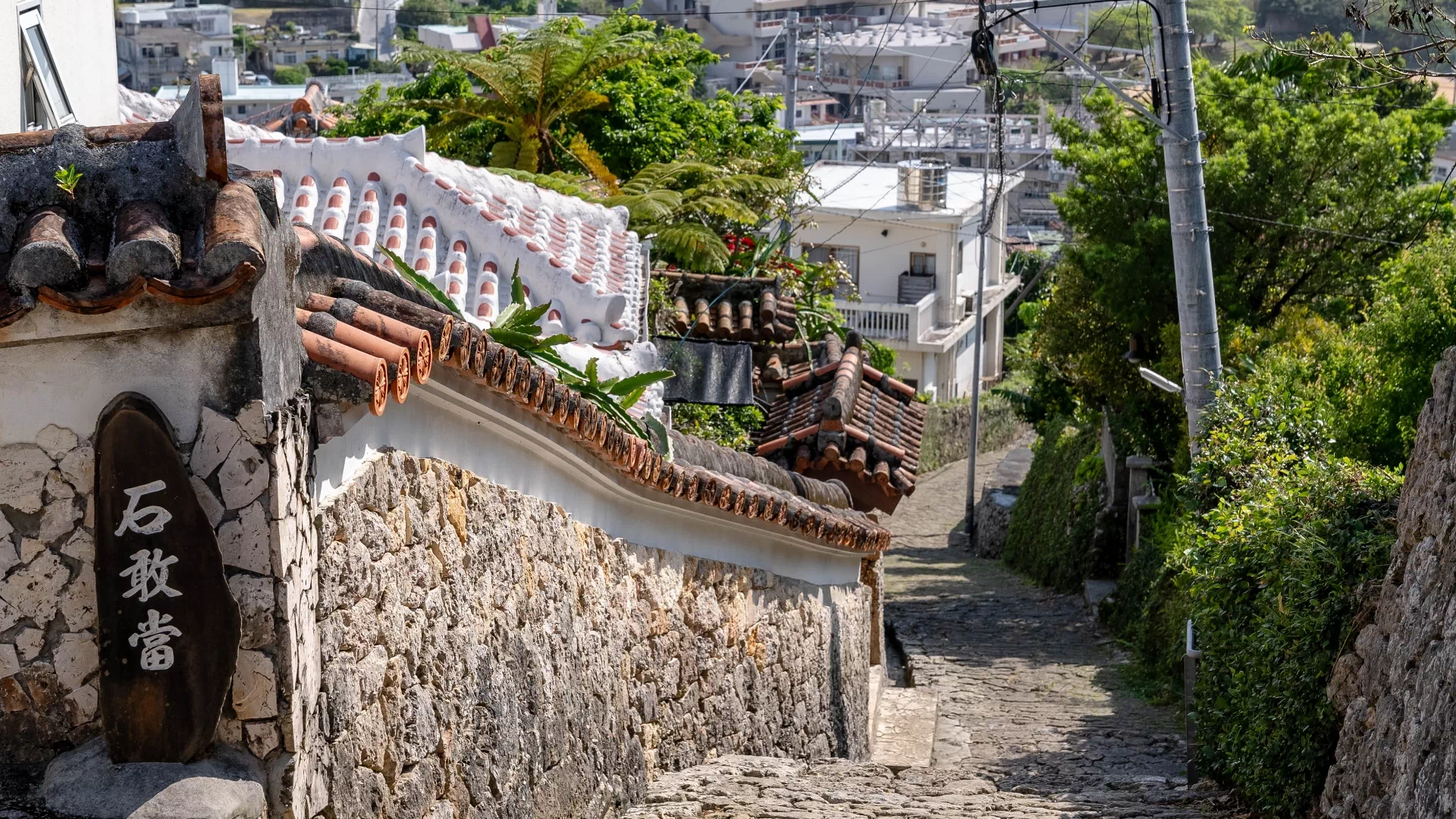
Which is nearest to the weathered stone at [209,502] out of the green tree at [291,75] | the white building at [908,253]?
the white building at [908,253]

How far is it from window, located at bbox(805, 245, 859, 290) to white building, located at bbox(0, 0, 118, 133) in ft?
93.0

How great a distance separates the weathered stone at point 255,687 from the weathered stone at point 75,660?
374mm

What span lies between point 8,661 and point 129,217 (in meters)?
1.25

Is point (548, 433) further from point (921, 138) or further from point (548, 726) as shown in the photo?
point (921, 138)

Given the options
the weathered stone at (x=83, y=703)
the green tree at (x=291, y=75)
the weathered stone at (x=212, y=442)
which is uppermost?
the green tree at (x=291, y=75)

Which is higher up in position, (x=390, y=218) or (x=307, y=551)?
(x=390, y=218)

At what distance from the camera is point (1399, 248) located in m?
17.5

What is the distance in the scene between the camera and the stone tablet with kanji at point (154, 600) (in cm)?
377

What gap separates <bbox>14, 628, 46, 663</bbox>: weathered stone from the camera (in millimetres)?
3928

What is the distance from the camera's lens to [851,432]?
14.3 m

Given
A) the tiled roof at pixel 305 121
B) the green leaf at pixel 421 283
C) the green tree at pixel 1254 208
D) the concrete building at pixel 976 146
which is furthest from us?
the concrete building at pixel 976 146

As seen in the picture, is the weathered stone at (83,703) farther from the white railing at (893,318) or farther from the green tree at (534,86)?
the white railing at (893,318)

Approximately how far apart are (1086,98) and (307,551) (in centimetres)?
1621

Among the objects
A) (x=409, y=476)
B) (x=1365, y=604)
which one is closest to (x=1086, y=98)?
(x=1365, y=604)
